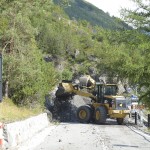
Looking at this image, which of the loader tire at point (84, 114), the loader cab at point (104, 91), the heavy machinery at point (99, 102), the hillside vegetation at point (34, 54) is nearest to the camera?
the hillside vegetation at point (34, 54)

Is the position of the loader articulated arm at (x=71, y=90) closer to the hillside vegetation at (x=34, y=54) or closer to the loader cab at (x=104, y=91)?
the loader cab at (x=104, y=91)

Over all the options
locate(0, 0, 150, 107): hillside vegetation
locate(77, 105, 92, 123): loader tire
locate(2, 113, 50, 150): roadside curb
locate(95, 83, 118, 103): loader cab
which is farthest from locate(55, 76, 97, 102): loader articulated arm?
locate(2, 113, 50, 150): roadside curb

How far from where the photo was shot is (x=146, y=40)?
18062 mm

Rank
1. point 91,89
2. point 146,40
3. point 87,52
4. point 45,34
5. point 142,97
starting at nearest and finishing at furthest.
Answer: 1. point 146,40
2. point 142,97
3. point 91,89
4. point 45,34
5. point 87,52

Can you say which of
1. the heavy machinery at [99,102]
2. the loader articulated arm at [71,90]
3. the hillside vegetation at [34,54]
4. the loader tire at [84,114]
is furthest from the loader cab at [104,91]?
the hillside vegetation at [34,54]

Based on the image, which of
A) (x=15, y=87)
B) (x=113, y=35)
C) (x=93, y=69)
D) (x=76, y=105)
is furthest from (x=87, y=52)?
(x=113, y=35)

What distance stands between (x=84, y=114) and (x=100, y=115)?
2116 mm

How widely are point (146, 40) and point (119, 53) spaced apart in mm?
11016

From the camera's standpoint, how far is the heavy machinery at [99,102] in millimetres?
34625

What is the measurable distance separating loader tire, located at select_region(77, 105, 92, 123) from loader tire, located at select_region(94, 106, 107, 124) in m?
0.87

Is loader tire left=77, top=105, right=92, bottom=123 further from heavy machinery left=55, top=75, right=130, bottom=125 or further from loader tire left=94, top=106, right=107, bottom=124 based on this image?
loader tire left=94, top=106, right=107, bottom=124

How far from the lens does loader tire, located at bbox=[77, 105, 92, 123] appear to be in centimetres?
3561

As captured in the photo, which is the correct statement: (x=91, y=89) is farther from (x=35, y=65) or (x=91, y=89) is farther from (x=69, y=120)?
(x=35, y=65)

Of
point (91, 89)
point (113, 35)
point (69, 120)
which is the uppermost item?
point (113, 35)
